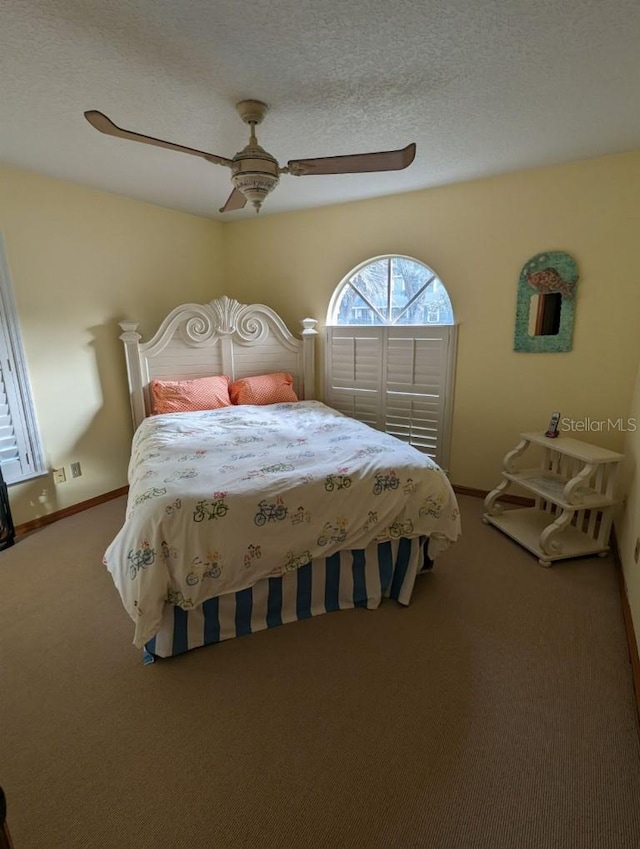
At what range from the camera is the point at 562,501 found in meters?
2.42

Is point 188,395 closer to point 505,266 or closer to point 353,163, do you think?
point 353,163

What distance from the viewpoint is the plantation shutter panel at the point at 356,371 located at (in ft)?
12.0

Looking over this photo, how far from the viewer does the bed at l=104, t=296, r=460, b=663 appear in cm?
168

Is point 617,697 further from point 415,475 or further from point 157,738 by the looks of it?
point 157,738

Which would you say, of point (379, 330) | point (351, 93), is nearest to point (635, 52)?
point (351, 93)

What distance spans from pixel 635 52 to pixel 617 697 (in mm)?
2497

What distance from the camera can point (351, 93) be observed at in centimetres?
182

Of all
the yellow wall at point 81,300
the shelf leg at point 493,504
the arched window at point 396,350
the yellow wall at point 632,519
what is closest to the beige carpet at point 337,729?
the yellow wall at point 632,519

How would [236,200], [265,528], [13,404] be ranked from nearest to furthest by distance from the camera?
1. [265,528]
2. [236,200]
3. [13,404]

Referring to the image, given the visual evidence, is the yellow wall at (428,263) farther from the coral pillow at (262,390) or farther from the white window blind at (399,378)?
the coral pillow at (262,390)

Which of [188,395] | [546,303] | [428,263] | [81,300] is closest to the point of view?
[546,303]

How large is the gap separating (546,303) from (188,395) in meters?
2.88

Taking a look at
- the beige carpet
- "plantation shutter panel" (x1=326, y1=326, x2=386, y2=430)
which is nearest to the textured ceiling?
"plantation shutter panel" (x1=326, y1=326, x2=386, y2=430)

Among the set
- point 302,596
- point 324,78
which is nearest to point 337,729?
point 302,596
